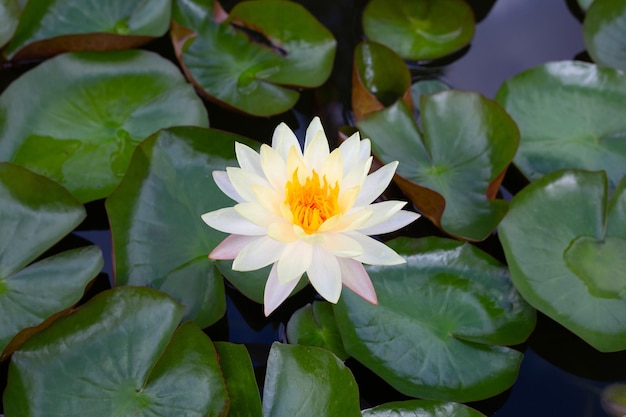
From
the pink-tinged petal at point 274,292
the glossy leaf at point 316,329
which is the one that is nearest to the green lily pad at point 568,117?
the glossy leaf at point 316,329

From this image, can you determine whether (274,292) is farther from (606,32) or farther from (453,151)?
(606,32)

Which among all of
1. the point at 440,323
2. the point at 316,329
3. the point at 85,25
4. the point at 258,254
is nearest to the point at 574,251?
the point at 440,323

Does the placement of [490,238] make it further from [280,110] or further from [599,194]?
[280,110]

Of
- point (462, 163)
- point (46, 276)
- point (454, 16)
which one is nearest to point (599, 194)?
point (462, 163)

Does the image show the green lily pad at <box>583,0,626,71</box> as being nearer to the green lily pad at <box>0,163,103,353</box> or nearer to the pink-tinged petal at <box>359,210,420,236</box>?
the pink-tinged petal at <box>359,210,420,236</box>

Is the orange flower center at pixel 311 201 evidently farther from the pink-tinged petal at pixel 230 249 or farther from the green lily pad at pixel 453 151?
the green lily pad at pixel 453 151
